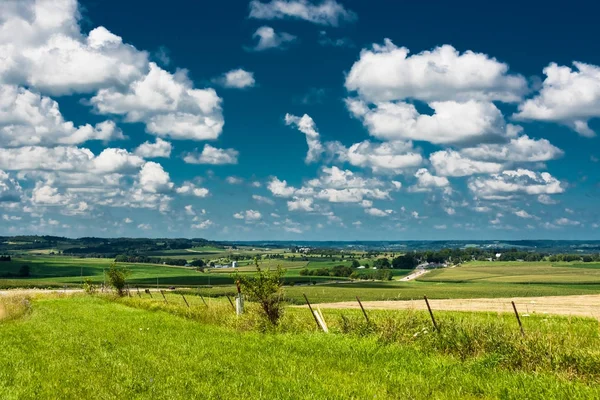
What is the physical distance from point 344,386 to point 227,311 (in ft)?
62.4

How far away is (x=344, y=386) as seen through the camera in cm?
1394

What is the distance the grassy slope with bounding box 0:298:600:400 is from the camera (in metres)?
13.4

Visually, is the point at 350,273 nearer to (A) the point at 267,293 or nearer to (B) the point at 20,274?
(B) the point at 20,274

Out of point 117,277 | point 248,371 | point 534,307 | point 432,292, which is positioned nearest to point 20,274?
point 117,277

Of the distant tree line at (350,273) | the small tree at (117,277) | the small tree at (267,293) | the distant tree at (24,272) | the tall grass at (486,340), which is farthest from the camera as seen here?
the distant tree at (24,272)

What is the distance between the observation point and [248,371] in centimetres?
1639

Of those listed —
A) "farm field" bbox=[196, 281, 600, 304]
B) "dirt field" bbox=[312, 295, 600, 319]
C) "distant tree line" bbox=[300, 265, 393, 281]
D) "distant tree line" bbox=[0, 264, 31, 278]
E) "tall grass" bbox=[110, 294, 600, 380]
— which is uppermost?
"tall grass" bbox=[110, 294, 600, 380]

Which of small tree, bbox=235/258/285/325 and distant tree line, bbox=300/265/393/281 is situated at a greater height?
small tree, bbox=235/258/285/325

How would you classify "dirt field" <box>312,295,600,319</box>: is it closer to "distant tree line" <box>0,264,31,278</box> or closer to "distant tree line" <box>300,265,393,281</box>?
"distant tree line" <box>300,265,393,281</box>

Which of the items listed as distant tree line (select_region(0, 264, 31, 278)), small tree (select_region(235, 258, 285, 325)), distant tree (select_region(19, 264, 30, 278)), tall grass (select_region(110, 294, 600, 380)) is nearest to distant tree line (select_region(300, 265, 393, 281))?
distant tree (select_region(19, 264, 30, 278))

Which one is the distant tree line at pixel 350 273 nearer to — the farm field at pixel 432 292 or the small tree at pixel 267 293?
the farm field at pixel 432 292

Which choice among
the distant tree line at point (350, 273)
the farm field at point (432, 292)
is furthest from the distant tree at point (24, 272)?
the farm field at point (432, 292)

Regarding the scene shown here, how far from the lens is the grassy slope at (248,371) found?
13445 millimetres

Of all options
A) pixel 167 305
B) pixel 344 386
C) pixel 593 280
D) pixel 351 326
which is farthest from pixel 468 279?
pixel 344 386
